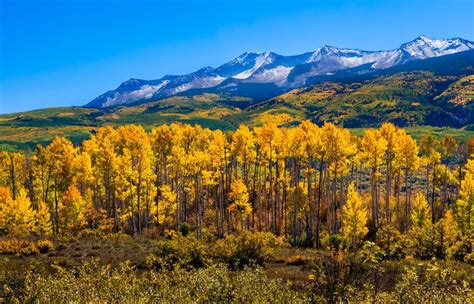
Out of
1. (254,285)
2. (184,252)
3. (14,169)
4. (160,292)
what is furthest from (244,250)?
(14,169)

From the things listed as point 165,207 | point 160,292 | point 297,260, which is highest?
point 160,292

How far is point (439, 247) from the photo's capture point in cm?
4225

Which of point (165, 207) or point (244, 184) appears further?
point (244, 184)

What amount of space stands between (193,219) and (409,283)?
56.0m

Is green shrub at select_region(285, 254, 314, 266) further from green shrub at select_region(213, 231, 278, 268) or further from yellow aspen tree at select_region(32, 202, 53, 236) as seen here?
yellow aspen tree at select_region(32, 202, 53, 236)

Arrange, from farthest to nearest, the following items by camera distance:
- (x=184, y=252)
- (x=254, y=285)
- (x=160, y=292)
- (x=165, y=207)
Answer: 1. (x=165, y=207)
2. (x=184, y=252)
3. (x=254, y=285)
4. (x=160, y=292)

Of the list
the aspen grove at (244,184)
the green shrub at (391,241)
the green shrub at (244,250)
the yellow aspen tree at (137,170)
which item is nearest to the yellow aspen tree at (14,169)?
the aspen grove at (244,184)

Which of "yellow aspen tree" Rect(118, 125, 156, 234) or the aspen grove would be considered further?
"yellow aspen tree" Rect(118, 125, 156, 234)

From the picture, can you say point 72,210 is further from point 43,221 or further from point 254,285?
point 254,285

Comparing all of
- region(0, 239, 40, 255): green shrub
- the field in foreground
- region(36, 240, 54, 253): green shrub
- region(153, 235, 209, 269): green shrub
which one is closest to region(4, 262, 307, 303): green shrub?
the field in foreground

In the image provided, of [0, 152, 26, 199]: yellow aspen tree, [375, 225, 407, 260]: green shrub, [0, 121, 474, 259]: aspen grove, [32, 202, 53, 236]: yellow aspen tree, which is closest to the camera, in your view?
[375, 225, 407, 260]: green shrub

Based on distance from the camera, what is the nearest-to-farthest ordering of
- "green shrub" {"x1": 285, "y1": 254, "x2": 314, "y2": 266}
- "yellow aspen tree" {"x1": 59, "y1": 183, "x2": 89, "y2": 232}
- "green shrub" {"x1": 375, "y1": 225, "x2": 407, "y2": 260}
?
"green shrub" {"x1": 285, "y1": 254, "x2": 314, "y2": 266} → "green shrub" {"x1": 375, "y1": 225, "x2": 407, "y2": 260} → "yellow aspen tree" {"x1": 59, "y1": 183, "x2": 89, "y2": 232}

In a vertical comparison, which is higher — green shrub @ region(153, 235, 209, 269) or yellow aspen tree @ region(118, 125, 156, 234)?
yellow aspen tree @ region(118, 125, 156, 234)

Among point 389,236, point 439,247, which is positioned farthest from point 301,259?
point 439,247
